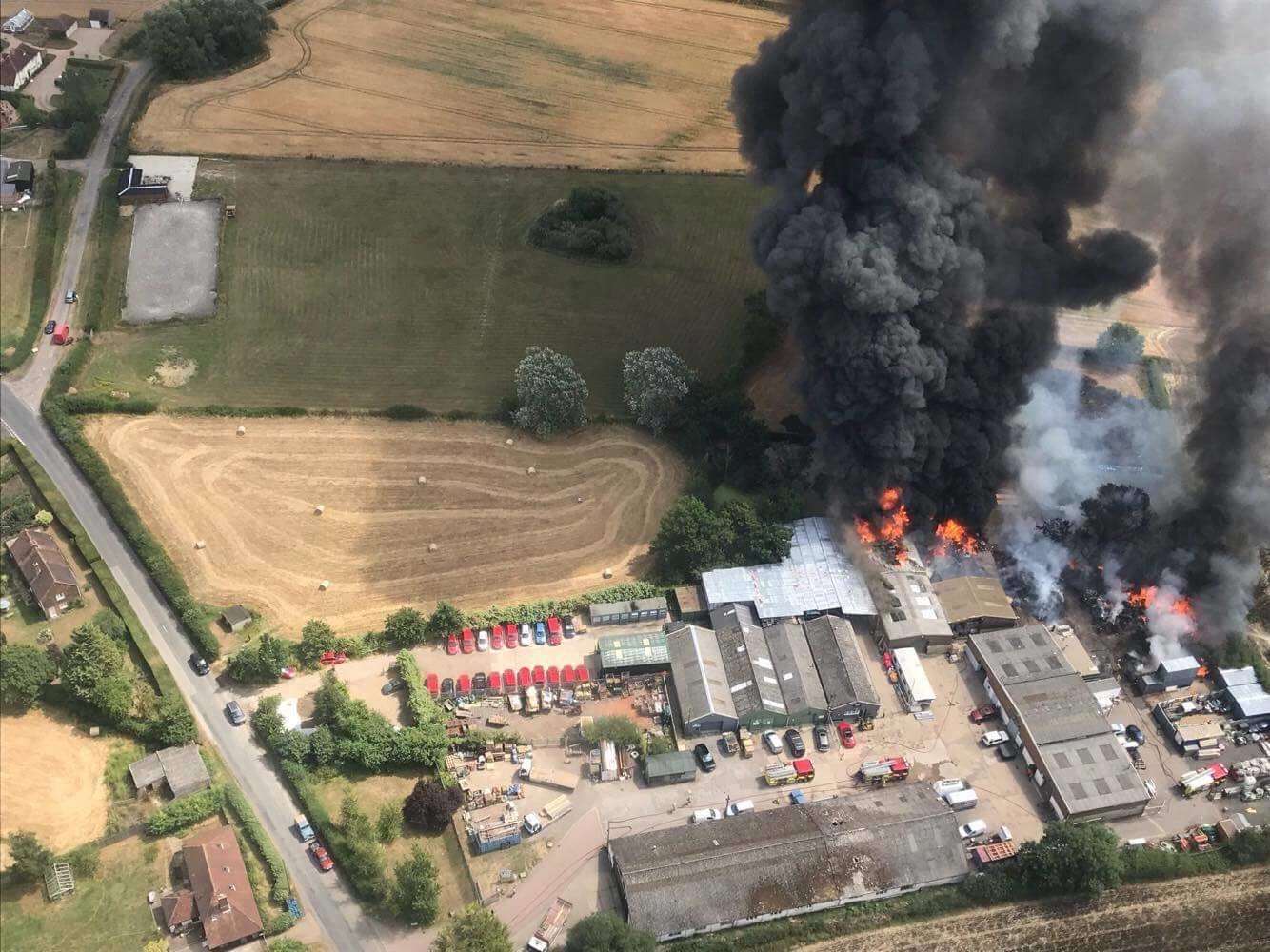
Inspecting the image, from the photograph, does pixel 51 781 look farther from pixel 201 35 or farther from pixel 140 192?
pixel 201 35

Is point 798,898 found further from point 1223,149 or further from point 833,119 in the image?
point 1223,149

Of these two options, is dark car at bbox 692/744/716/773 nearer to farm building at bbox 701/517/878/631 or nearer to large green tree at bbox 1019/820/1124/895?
farm building at bbox 701/517/878/631

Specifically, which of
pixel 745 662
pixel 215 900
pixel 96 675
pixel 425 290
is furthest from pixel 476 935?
pixel 425 290

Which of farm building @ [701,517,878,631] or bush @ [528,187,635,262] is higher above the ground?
bush @ [528,187,635,262]

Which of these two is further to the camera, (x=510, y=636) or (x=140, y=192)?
(x=140, y=192)

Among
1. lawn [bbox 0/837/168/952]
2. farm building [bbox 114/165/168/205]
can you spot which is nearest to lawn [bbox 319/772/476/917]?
lawn [bbox 0/837/168/952]
